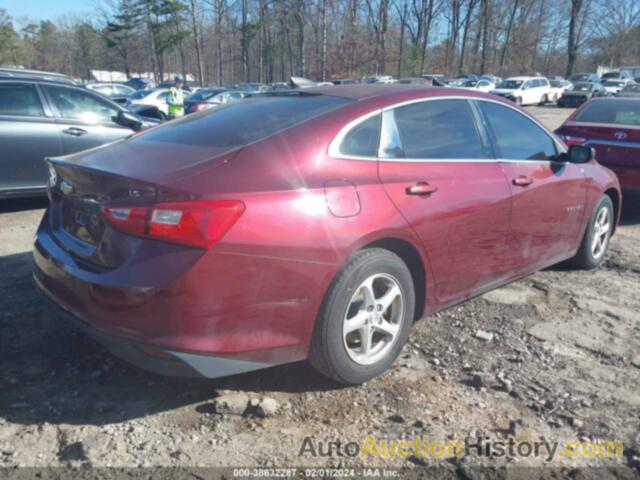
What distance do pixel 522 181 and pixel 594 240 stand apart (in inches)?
62.4

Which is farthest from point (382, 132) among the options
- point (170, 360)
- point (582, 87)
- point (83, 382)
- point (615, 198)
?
point (582, 87)

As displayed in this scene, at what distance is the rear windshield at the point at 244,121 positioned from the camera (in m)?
2.85

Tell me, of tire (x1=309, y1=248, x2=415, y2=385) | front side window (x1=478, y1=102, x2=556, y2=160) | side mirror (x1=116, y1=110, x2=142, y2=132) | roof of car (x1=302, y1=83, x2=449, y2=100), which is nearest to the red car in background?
front side window (x1=478, y1=102, x2=556, y2=160)

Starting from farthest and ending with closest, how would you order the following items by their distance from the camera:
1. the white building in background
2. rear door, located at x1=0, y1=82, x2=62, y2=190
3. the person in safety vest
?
the white building in background, the person in safety vest, rear door, located at x1=0, y1=82, x2=62, y2=190

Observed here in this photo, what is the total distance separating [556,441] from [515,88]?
33.3m

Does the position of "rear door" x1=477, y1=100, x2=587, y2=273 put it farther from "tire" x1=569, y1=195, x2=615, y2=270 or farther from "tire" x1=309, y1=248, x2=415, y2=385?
"tire" x1=309, y1=248, x2=415, y2=385

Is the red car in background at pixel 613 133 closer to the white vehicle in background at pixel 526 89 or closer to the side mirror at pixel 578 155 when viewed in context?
the side mirror at pixel 578 155

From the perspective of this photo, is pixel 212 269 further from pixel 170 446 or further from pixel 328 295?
pixel 170 446

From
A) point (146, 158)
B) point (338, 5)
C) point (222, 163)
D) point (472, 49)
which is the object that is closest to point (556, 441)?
point (222, 163)

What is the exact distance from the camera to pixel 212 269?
2291 mm

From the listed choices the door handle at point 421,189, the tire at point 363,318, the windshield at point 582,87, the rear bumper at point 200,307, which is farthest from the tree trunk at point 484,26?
the rear bumper at point 200,307

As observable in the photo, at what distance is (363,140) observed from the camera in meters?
2.92

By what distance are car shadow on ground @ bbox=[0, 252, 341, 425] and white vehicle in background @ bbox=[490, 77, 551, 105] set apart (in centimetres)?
3122

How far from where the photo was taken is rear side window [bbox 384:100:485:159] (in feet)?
10.3
